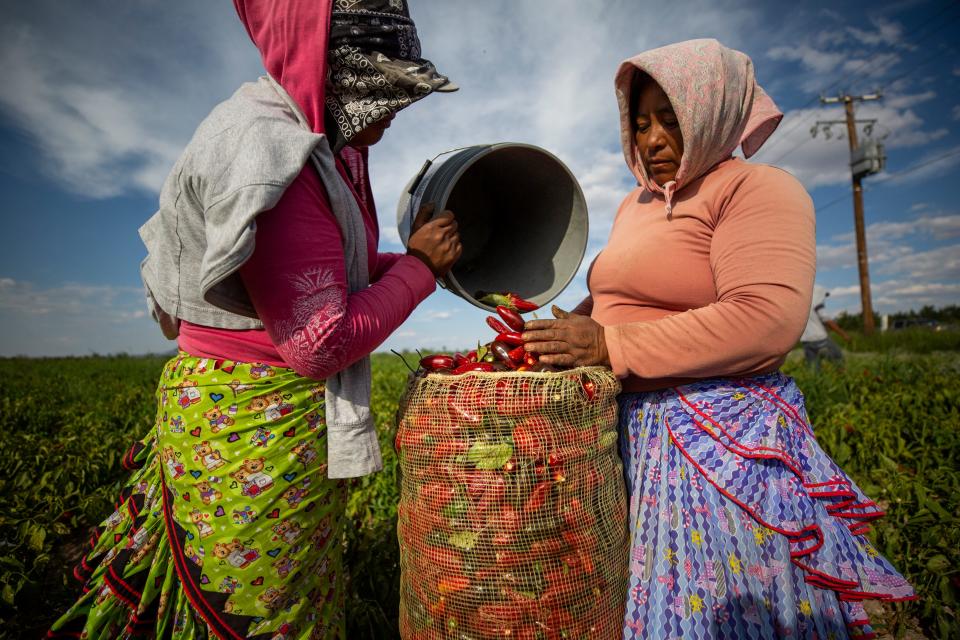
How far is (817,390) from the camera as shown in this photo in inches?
238

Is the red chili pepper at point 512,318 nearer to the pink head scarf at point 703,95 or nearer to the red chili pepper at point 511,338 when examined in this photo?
the red chili pepper at point 511,338

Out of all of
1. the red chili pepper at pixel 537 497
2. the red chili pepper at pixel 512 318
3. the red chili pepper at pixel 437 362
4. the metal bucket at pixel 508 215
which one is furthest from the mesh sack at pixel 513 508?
the metal bucket at pixel 508 215

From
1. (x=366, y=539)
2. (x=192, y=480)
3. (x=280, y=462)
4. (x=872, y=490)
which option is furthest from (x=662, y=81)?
(x=872, y=490)

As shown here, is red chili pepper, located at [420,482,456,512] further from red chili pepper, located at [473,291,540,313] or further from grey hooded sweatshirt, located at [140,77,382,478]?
red chili pepper, located at [473,291,540,313]

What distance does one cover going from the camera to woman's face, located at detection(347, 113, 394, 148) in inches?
59.1

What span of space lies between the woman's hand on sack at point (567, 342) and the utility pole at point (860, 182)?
75.3 feet

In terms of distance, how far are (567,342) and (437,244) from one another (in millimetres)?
502

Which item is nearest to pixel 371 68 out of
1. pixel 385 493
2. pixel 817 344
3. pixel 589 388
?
pixel 589 388

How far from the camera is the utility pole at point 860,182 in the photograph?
62.8 feet

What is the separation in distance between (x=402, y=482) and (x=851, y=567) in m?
1.30

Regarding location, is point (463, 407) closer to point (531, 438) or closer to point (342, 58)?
point (531, 438)

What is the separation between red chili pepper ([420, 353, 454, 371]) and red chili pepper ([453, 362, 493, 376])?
0.22 ft

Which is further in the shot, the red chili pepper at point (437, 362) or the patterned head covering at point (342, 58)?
the red chili pepper at point (437, 362)

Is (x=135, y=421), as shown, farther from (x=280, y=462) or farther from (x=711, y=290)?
(x=711, y=290)
